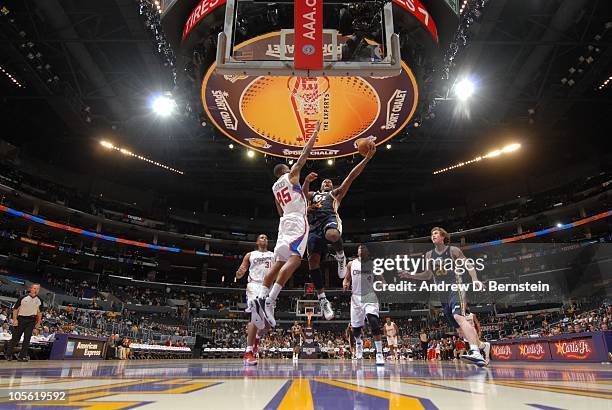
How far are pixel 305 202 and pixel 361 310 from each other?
3.05 m

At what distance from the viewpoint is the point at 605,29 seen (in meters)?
14.2

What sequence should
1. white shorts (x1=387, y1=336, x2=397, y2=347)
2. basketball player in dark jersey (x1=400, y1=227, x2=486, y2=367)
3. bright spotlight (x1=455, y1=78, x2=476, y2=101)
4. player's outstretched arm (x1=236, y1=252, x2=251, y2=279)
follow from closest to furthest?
1. basketball player in dark jersey (x1=400, y1=227, x2=486, y2=367)
2. player's outstretched arm (x1=236, y1=252, x2=251, y2=279)
3. white shorts (x1=387, y1=336, x2=397, y2=347)
4. bright spotlight (x1=455, y1=78, x2=476, y2=101)

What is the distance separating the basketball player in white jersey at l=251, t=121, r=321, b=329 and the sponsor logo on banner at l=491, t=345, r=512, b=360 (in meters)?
13.3

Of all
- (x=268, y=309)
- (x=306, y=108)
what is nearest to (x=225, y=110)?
(x=306, y=108)

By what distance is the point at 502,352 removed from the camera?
15.4 m

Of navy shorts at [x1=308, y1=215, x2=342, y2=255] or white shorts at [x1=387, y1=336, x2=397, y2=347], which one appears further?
white shorts at [x1=387, y1=336, x2=397, y2=347]

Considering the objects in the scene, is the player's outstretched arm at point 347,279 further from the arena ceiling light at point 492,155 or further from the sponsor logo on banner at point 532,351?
the arena ceiling light at point 492,155

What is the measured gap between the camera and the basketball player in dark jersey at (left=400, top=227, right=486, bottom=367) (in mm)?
5270

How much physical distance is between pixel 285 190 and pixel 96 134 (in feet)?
79.1

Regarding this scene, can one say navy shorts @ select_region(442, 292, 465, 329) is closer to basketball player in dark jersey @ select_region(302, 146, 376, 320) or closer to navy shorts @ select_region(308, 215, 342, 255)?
basketball player in dark jersey @ select_region(302, 146, 376, 320)

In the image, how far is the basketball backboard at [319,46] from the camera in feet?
18.1

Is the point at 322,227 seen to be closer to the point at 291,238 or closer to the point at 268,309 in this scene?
the point at 291,238

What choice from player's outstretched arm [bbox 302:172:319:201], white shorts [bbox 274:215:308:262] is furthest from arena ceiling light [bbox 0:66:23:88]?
white shorts [bbox 274:215:308:262]

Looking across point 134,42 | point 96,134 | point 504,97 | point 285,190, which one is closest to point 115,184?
point 96,134
